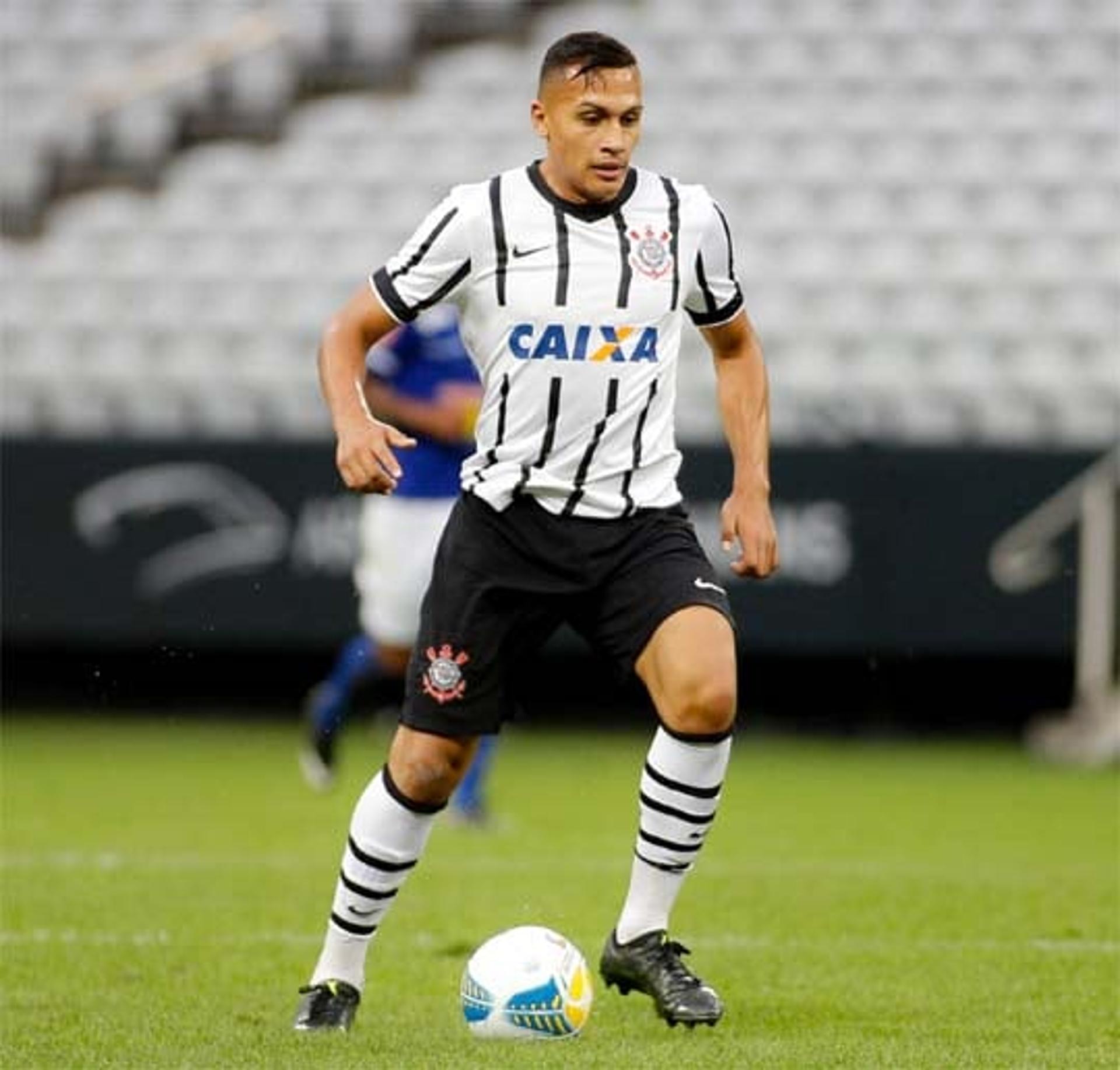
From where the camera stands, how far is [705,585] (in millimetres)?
5605

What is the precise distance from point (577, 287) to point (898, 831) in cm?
523

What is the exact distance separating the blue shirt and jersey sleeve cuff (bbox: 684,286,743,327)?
429cm

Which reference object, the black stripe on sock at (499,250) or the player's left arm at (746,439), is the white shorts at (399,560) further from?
the black stripe on sock at (499,250)

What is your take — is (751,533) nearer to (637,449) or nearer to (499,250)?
(637,449)

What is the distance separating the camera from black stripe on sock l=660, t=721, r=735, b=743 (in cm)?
547

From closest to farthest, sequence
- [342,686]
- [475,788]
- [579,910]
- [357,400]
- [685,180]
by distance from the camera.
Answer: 1. [357,400]
2. [579,910]
3. [475,788]
4. [342,686]
5. [685,180]

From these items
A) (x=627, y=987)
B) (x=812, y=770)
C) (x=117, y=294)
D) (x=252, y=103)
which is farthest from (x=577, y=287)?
(x=252, y=103)

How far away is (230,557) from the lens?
1434cm

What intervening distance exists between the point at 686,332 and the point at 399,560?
5.45m

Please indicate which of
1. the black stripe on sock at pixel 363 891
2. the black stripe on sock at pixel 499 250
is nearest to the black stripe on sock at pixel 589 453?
the black stripe on sock at pixel 499 250

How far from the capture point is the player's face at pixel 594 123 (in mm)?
5441

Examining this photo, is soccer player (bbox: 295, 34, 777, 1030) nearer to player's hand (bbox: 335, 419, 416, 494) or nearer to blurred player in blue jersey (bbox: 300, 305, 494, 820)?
player's hand (bbox: 335, 419, 416, 494)

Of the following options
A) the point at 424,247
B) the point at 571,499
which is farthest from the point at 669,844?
the point at 424,247

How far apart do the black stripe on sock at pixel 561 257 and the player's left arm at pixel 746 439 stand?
1.50ft
